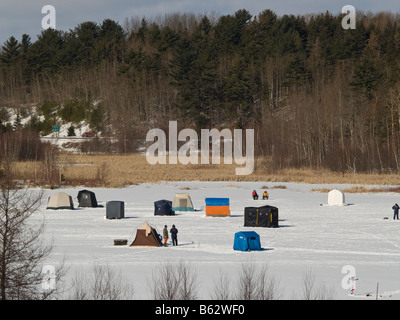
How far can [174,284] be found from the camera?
2192 cm

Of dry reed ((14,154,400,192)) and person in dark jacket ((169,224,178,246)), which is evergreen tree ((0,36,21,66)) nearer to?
dry reed ((14,154,400,192))

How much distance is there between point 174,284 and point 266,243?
42.5ft

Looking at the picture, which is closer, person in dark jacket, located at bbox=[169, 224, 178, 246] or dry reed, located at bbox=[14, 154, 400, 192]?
person in dark jacket, located at bbox=[169, 224, 178, 246]

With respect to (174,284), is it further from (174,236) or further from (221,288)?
(174,236)

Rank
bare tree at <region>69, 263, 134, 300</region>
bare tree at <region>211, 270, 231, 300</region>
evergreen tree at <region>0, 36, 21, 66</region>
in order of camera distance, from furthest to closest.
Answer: evergreen tree at <region>0, 36, 21, 66</region> < bare tree at <region>211, 270, 231, 300</region> < bare tree at <region>69, 263, 134, 300</region>

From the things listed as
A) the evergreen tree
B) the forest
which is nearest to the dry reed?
A: the forest

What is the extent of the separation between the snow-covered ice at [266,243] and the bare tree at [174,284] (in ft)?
1.23

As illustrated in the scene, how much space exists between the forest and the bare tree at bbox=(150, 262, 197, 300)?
5585cm

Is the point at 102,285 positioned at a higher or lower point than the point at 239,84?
lower

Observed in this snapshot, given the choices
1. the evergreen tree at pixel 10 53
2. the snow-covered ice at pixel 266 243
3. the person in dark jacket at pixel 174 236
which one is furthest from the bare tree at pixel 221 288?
the evergreen tree at pixel 10 53

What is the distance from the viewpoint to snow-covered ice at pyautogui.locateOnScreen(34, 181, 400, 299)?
25688 millimetres

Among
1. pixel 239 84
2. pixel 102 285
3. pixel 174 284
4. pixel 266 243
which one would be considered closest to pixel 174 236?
pixel 266 243
